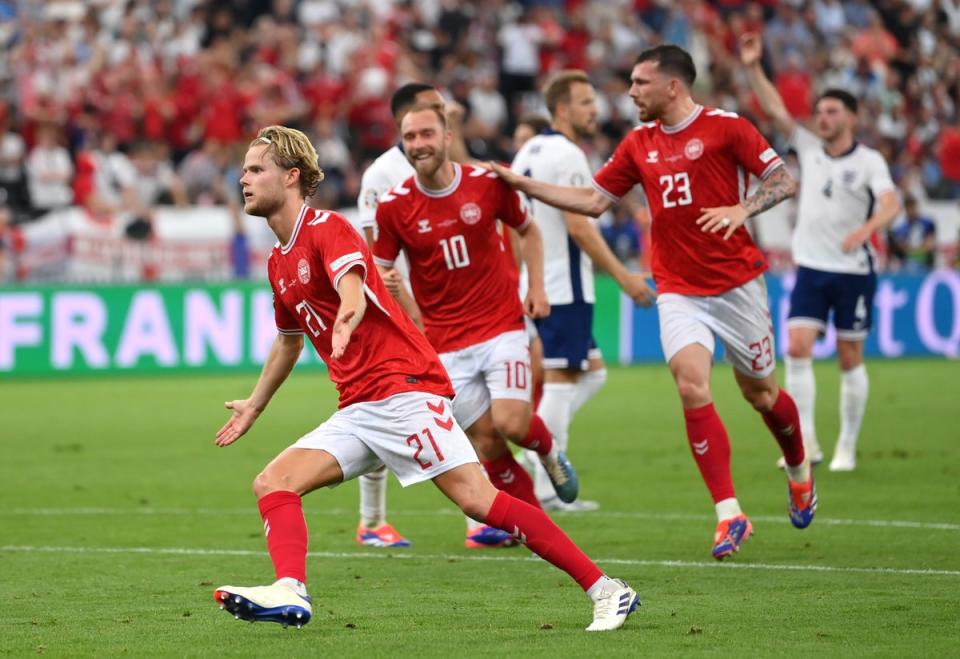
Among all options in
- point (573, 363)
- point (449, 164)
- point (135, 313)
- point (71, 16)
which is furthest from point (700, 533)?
point (71, 16)

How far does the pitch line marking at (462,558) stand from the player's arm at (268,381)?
2163 mm

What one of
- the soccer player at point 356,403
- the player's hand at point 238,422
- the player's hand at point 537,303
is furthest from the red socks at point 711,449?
the player's hand at point 238,422

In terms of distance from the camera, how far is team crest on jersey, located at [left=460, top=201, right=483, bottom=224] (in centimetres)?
855

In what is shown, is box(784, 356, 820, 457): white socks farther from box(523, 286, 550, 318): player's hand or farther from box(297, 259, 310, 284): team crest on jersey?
box(297, 259, 310, 284): team crest on jersey

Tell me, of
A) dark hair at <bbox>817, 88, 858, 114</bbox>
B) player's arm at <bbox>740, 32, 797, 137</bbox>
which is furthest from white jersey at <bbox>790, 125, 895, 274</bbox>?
player's arm at <bbox>740, 32, 797, 137</bbox>

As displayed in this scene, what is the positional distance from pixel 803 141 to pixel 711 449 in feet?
15.5

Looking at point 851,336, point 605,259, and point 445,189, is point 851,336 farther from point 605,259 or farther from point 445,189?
point 445,189

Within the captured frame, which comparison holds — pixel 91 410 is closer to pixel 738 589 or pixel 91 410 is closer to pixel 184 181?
pixel 184 181

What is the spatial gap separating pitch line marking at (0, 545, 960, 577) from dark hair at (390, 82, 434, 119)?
2494 millimetres

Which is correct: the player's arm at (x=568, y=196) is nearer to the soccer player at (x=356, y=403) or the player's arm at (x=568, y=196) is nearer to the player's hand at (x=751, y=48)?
the player's hand at (x=751, y=48)

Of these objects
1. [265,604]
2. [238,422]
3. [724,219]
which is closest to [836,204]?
[724,219]

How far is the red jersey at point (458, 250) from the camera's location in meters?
8.56

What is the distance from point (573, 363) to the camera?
34.8ft

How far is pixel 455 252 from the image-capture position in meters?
8.63
